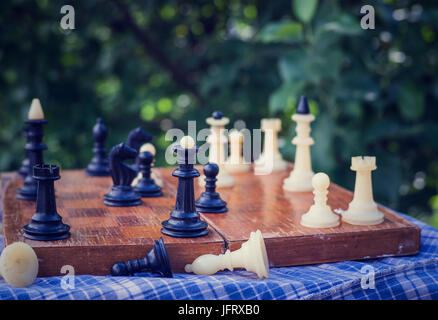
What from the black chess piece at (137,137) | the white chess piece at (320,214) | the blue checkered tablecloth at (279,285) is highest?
the black chess piece at (137,137)

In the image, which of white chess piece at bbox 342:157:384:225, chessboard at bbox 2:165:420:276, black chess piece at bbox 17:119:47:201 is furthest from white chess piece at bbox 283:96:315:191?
black chess piece at bbox 17:119:47:201

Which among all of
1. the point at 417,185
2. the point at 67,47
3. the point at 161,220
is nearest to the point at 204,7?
the point at 67,47

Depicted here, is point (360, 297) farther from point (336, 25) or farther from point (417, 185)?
point (417, 185)

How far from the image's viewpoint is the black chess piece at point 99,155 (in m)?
2.32

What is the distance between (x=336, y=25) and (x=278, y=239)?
57.5 inches

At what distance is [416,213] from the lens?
3.74 meters

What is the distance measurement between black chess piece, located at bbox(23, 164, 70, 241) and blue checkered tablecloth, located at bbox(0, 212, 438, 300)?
0.14 m

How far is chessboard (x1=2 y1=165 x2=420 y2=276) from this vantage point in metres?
1.43

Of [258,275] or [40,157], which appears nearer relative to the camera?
[258,275]

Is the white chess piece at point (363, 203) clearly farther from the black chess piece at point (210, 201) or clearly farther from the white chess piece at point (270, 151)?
the white chess piece at point (270, 151)

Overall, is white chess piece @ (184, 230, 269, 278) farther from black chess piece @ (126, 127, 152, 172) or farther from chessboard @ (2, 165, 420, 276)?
black chess piece @ (126, 127, 152, 172)

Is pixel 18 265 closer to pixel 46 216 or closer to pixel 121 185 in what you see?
pixel 46 216

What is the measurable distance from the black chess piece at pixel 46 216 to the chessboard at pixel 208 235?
0.10 feet

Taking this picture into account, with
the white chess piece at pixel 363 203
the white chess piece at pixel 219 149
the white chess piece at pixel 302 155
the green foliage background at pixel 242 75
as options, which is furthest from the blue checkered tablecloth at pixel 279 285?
the green foliage background at pixel 242 75
